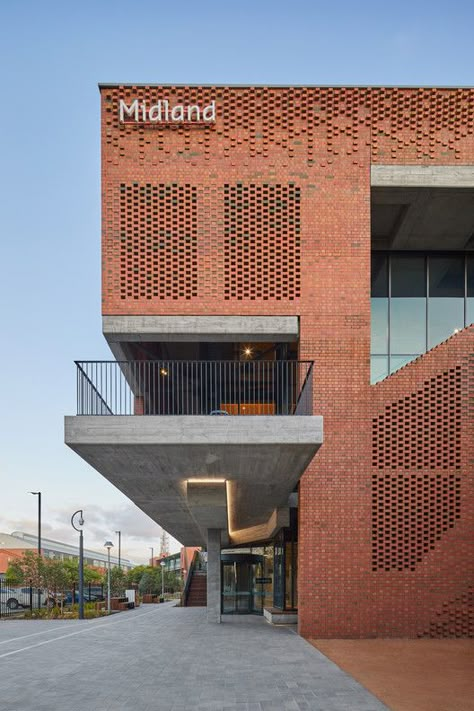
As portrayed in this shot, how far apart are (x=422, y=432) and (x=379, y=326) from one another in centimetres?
412

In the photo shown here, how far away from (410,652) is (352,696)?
4661 mm

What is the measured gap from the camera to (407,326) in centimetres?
1838

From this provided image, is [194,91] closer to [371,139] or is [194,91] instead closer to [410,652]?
[371,139]

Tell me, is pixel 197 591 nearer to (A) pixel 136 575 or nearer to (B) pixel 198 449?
(B) pixel 198 449

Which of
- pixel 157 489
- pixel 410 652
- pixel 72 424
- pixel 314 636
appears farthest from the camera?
pixel 157 489

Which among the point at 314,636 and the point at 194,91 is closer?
the point at 314,636

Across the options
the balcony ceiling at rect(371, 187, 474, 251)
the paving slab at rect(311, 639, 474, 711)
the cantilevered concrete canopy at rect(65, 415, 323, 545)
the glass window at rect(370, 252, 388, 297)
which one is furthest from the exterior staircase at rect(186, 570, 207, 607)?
the balcony ceiling at rect(371, 187, 474, 251)

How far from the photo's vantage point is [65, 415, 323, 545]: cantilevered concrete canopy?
1136cm

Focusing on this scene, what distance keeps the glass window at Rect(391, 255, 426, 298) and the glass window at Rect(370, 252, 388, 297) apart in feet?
0.73

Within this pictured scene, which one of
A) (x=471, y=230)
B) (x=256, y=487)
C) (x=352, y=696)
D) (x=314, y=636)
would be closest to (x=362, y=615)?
(x=314, y=636)

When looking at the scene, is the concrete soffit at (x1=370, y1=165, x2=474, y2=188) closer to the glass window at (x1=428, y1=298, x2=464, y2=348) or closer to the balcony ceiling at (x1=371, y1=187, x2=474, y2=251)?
the balcony ceiling at (x1=371, y1=187, x2=474, y2=251)

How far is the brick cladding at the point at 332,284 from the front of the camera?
14781mm

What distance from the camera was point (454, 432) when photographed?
50.4ft

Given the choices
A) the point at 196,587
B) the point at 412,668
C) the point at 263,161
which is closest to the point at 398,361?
the point at 263,161
